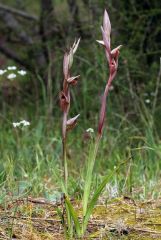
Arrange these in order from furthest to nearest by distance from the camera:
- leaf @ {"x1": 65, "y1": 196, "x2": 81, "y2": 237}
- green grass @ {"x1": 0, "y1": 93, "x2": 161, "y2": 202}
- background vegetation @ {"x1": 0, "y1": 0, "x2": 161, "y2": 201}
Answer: background vegetation @ {"x1": 0, "y1": 0, "x2": 161, "y2": 201}
green grass @ {"x1": 0, "y1": 93, "x2": 161, "y2": 202}
leaf @ {"x1": 65, "y1": 196, "x2": 81, "y2": 237}

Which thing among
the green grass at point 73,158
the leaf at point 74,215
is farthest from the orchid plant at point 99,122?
the green grass at point 73,158

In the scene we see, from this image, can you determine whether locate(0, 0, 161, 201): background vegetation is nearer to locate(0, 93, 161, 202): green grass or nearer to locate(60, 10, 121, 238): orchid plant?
locate(0, 93, 161, 202): green grass

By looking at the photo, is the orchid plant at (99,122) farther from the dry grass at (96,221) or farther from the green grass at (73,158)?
the green grass at (73,158)

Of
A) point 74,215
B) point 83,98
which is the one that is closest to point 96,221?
point 74,215

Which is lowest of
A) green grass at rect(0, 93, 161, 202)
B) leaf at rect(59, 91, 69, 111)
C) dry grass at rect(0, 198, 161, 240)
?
dry grass at rect(0, 198, 161, 240)

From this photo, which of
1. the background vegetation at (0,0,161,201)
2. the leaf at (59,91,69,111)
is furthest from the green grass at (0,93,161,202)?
the leaf at (59,91,69,111)

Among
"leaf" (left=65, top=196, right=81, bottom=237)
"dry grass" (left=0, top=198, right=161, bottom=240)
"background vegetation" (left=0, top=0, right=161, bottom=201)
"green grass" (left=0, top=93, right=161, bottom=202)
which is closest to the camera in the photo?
"leaf" (left=65, top=196, right=81, bottom=237)

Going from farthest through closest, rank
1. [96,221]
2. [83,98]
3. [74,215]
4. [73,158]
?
1. [83,98]
2. [73,158]
3. [96,221]
4. [74,215]

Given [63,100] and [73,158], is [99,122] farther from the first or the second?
[73,158]

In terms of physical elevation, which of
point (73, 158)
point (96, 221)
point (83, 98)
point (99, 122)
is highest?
point (83, 98)
